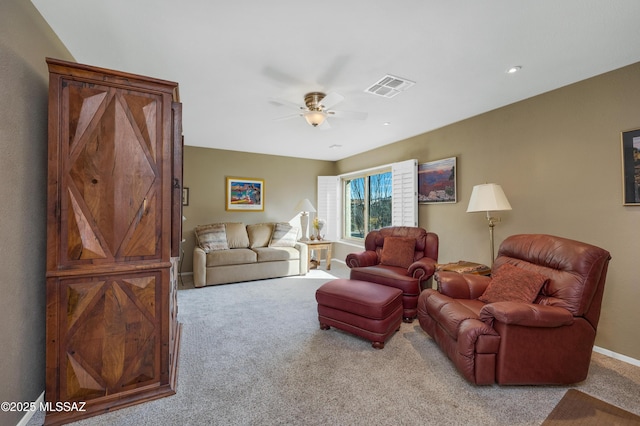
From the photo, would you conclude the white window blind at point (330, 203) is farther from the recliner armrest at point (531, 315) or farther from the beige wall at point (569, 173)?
the recliner armrest at point (531, 315)

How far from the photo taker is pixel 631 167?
2314 millimetres

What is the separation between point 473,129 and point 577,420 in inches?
122

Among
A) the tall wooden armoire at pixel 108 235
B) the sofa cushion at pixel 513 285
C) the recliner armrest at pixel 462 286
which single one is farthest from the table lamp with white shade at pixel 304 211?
the tall wooden armoire at pixel 108 235

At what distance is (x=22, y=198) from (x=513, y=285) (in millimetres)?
3433

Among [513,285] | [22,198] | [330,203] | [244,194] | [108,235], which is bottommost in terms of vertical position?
[513,285]

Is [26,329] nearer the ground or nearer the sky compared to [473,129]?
nearer the ground

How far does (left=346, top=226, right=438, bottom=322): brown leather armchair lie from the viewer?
319 cm

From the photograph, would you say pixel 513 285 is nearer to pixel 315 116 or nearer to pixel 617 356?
pixel 617 356

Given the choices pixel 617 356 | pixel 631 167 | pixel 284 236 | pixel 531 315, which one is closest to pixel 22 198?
pixel 531 315

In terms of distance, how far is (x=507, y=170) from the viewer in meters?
3.23

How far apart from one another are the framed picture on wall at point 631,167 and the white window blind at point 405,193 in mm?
2294

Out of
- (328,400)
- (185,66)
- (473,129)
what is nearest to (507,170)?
(473,129)

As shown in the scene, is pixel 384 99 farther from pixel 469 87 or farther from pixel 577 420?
pixel 577 420

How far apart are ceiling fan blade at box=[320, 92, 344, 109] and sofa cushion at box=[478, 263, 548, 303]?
6.93 feet
